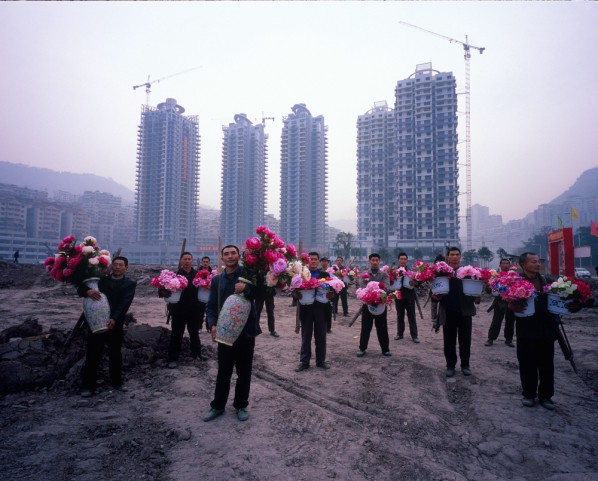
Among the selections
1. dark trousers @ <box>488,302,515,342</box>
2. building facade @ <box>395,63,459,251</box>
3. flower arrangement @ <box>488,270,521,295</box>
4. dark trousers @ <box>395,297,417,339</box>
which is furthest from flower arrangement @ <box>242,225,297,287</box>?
building facade @ <box>395,63,459,251</box>

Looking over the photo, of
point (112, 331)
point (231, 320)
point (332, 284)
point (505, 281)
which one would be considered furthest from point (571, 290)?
point (112, 331)

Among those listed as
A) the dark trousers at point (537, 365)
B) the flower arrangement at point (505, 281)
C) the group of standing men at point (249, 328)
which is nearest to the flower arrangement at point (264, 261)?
the group of standing men at point (249, 328)

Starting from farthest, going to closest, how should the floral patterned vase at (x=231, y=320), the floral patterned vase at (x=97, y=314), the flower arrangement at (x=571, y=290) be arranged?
the floral patterned vase at (x=97, y=314) < the flower arrangement at (x=571, y=290) < the floral patterned vase at (x=231, y=320)

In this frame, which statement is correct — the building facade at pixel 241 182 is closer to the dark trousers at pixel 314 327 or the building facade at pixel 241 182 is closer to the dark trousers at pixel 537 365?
the dark trousers at pixel 314 327

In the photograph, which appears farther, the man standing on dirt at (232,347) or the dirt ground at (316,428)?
the man standing on dirt at (232,347)

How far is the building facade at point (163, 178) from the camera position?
101188mm

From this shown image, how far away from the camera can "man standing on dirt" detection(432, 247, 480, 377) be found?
6.10 m

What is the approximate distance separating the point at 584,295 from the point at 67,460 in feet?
22.4

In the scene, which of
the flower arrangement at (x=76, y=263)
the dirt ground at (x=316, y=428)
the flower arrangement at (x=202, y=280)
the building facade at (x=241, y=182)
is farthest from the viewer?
the building facade at (x=241, y=182)

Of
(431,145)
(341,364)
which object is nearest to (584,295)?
(341,364)

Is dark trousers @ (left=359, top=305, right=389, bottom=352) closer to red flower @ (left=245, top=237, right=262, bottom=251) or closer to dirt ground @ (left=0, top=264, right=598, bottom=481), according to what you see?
dirt ground @ (left=0, top=264, right=598, bottom=481)

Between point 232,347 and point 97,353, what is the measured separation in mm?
2522

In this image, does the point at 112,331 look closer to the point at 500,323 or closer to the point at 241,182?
the point at 500,323

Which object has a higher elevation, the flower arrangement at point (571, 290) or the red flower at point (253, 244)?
the red flower at point (253, 244)
